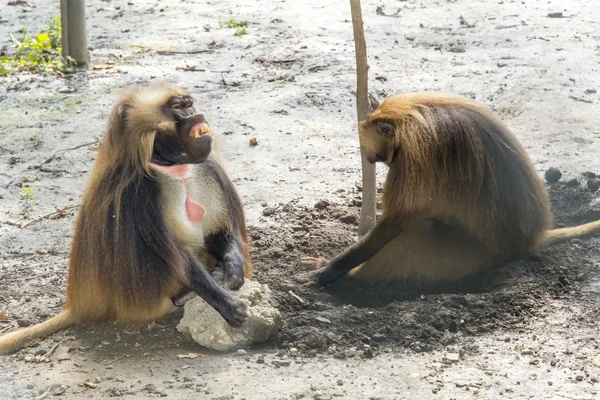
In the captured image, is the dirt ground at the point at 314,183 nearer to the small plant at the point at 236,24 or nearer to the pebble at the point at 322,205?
the pebble at the point at 322,205

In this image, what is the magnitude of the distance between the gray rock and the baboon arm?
74cm

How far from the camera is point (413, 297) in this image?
5875 mm

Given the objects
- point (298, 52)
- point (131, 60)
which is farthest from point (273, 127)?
point (131, 60)

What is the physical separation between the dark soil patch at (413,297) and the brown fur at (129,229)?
0.81 metres

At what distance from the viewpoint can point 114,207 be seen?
5152mm

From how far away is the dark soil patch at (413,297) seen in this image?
5.18 metres

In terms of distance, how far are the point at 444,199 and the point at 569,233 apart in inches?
41.8

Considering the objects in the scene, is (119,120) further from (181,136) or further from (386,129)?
(386,129)

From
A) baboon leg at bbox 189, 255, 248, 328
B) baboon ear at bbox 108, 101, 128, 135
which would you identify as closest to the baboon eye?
baboon leg at bbox 189, 255, 248, 328

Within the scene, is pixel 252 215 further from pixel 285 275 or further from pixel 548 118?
pixel 548 118

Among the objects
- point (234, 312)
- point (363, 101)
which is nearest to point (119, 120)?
point (234, 312)

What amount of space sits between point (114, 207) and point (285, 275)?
1.52 metres

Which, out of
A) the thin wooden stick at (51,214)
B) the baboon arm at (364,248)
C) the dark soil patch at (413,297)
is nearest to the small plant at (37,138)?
the thin wooden stick at (51,214)

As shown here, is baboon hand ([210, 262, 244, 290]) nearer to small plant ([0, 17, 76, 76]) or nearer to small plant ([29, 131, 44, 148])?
small plant ([29, 131, 44, 148])
